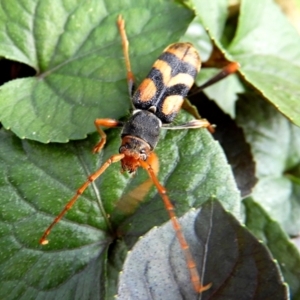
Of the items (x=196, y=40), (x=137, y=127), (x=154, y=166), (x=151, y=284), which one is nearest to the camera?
(x=151, y=284)

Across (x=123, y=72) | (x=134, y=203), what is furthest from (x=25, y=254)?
(x=123, y=72)

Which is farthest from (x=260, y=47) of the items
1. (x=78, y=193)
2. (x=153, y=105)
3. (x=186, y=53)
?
(x=78, y=193)

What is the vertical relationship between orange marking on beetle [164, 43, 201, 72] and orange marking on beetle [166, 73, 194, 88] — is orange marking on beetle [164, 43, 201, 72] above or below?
above

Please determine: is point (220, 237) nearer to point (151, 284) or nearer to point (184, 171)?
point (151, 284)

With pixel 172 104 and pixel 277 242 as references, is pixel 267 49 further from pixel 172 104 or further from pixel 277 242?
pixel 277 242

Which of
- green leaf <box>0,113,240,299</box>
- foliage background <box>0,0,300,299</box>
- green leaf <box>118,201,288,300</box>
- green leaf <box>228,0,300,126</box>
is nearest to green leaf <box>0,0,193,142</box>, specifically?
foliage background <box>0,0,300,299</box>

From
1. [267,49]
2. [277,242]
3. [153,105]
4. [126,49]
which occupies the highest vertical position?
[126,49]

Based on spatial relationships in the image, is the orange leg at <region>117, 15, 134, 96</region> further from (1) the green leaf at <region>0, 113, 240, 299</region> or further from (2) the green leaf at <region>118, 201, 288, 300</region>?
(2) the green leaf at <region>118, 201, 288, 300</region>
